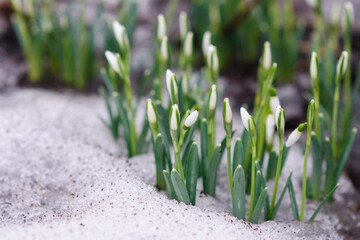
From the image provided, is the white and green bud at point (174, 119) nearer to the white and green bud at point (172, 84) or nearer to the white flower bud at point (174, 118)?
the white flower bud at point (174, 118)

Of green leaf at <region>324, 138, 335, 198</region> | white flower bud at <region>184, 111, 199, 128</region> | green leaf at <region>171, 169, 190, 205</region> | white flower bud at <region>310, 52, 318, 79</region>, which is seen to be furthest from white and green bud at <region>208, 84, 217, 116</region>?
green leaf at <region>324, 138, 335, 198</region>

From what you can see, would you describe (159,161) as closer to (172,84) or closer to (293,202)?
(172,84)

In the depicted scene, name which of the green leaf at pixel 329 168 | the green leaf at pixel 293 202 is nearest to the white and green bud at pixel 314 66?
the green leaf at pixel 329 168

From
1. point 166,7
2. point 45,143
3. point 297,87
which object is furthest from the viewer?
point 166,7

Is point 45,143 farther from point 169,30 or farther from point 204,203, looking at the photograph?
point 169,30

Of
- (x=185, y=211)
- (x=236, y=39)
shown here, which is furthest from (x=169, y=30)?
(x=185, y=211)

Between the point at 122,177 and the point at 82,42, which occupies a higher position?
the point at 82,42
